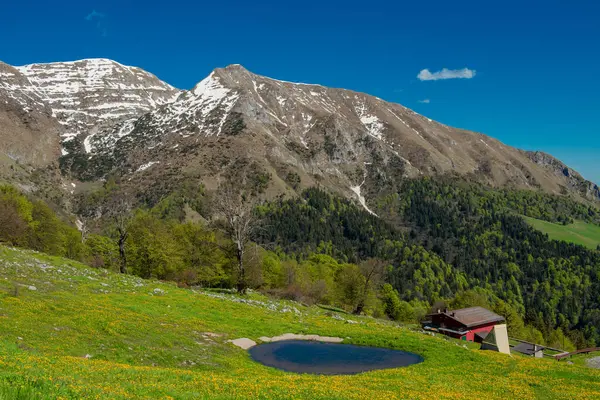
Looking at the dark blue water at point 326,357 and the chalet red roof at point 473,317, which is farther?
the chalet red roof at point 473,317

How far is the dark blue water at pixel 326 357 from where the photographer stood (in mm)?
30141

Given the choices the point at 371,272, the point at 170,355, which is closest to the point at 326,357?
the point at 170,355

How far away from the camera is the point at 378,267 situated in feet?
272

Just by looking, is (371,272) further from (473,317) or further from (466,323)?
(473,317)

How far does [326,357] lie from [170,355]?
44.2ft

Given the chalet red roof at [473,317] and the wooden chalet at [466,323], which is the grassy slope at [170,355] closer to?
the wooden chalet at [466,323]

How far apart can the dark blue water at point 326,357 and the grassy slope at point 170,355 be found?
1.69 metres

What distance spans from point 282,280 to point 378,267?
2523cm

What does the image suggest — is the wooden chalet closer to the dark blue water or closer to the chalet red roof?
the chalet red roof

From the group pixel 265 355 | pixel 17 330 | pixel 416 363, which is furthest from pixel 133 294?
pixel 416 363

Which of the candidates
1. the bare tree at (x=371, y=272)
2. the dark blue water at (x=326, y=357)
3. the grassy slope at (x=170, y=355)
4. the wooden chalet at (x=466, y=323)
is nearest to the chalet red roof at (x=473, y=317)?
the wooden chalet at (x=466, y=323)

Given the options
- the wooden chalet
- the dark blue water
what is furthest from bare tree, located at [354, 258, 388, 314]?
the dark blue water

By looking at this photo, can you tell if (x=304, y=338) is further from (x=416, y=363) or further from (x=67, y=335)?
(x=67, y=335)

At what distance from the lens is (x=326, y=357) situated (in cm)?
3316
